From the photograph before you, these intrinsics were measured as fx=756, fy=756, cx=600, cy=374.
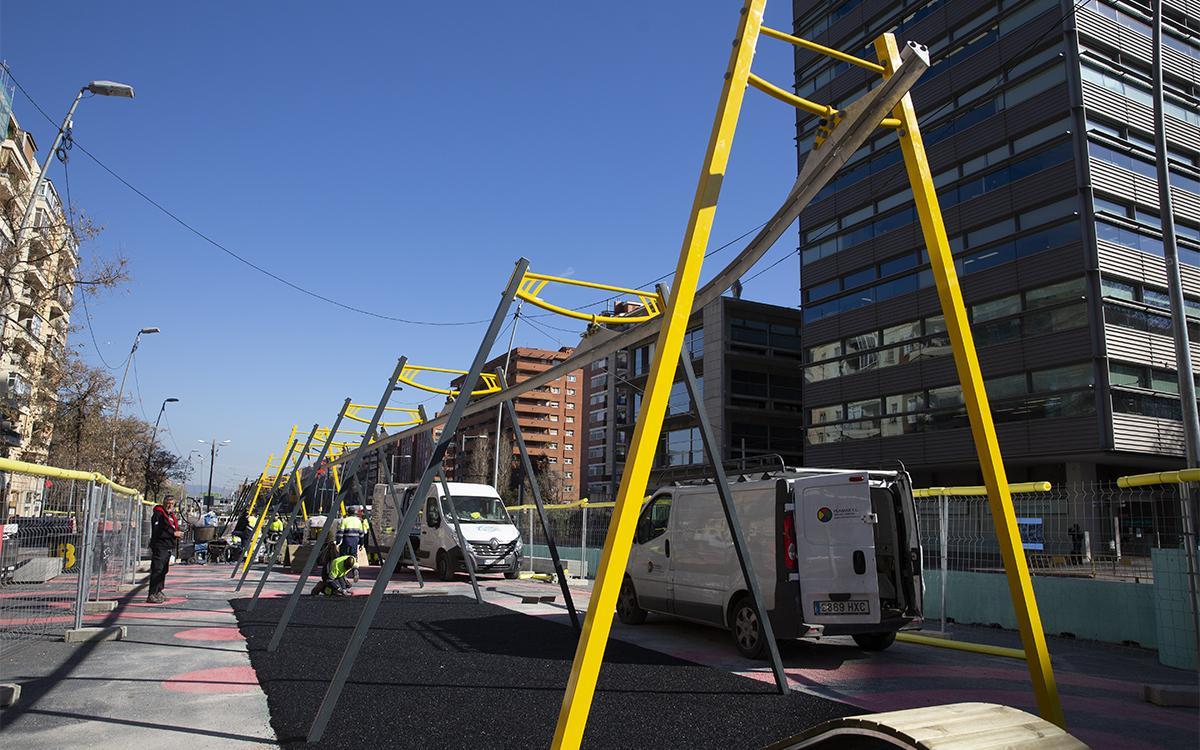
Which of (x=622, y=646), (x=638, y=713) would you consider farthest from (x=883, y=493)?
(x=638, y=713)

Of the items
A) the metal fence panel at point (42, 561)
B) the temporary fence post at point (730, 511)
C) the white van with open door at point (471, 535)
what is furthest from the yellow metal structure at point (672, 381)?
the white van with open door at point (471, 535)

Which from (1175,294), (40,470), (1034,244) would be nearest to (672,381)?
(40,470)

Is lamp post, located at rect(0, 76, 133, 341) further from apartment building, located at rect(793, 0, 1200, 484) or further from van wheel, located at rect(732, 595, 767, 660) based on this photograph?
apartment building, located at rect(793, 0, 1200, 484)

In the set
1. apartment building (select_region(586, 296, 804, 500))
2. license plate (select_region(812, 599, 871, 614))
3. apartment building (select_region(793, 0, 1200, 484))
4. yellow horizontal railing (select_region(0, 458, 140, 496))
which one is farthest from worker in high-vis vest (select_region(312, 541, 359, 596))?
apartment building (select_region(586, 296, 804, 500))

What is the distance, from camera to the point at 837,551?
817 cm

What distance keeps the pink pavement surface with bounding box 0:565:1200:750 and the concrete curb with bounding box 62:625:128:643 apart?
0.43ft

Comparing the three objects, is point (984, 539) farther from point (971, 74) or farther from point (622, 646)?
point (971, 74)

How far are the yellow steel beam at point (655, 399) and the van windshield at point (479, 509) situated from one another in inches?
676

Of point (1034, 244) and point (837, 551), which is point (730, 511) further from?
point (1034, 244)

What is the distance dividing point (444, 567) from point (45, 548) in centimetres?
1141

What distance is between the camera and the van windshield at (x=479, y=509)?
20.4m

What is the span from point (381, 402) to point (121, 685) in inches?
155

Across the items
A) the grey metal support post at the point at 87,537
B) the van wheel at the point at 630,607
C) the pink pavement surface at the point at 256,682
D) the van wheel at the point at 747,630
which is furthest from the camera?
the van wheel at the point at 630,607

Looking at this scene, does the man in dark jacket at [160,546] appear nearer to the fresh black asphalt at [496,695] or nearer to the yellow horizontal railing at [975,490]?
the fresh black asphalt at [496,695]
